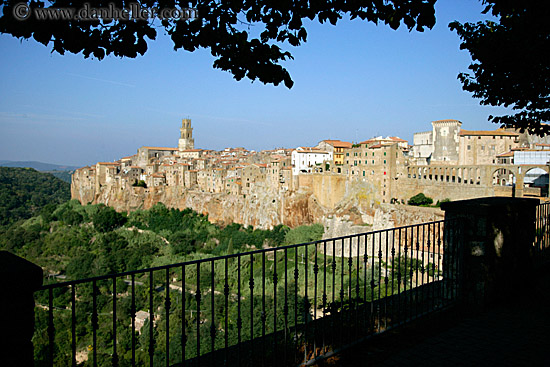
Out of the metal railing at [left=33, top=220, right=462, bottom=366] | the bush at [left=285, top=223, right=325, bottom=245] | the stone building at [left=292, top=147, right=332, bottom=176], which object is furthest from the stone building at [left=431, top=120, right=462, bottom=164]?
the metal railing at [left=33, top=220, right=462, bottom=366]

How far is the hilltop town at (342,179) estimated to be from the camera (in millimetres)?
34375

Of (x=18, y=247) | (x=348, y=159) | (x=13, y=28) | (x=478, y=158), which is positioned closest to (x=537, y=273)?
(x=13, y=28)

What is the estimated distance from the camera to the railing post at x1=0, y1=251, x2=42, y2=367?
2.08m


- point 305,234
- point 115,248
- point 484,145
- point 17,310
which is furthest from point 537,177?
point 115,248

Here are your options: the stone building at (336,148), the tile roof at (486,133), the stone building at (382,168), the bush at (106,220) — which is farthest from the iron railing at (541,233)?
the bush at (106,220)

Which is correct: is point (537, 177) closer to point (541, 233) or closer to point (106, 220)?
point (541, 233)

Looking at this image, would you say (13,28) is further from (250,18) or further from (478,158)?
(478,158)

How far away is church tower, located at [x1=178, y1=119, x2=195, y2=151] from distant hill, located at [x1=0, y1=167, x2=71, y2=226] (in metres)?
31.3

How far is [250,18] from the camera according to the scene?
4.45m

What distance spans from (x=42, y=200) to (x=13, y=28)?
95.3 meters

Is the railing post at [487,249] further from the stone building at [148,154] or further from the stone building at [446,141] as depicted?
the stone building at [148,154]

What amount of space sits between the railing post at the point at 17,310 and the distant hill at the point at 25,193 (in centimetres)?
7806

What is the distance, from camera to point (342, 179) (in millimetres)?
41312

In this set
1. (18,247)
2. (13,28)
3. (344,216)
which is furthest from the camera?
(18,247)
